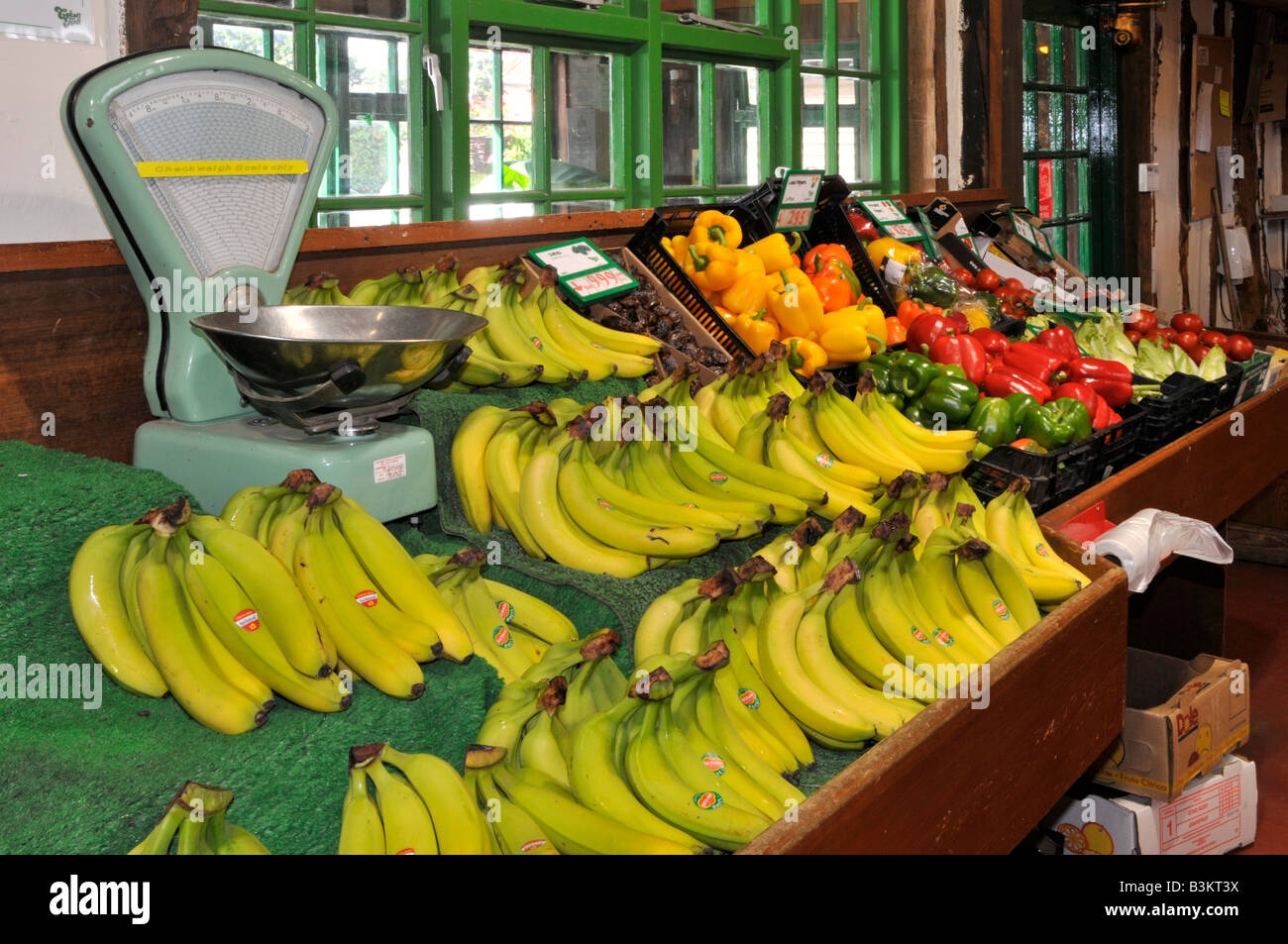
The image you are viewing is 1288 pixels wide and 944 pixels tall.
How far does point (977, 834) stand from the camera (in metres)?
1.56

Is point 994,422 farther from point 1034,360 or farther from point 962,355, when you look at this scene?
point 1034,360

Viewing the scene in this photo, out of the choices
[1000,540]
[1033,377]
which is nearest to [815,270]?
[1033,377]

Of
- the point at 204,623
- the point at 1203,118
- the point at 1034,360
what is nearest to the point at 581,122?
the point at 1034,360

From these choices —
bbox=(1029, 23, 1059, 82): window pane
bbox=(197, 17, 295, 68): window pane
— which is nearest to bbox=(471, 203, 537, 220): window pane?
bbox=(197, 17, 295, 68): window pane

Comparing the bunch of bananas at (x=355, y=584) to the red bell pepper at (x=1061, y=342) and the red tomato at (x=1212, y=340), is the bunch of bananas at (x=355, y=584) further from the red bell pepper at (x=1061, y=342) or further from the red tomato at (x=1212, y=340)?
the red tomato at (x=1212, y=340)

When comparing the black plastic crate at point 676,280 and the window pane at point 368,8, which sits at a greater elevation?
the window pane at point 368,8

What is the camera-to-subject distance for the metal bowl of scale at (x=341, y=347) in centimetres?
151

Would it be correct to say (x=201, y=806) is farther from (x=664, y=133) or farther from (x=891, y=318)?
(x=664, y=133)

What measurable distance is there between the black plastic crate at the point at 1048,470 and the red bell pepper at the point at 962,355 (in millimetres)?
401

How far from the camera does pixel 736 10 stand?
4270 mm

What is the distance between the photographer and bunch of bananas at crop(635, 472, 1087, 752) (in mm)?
1444

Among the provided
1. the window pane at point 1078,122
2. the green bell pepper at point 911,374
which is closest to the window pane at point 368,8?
the green bell pepper at point 911,374

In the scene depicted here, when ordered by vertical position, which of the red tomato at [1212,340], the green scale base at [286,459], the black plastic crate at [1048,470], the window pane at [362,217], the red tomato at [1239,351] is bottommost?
the black plastic crate at [1048,470]

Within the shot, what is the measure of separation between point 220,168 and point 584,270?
103cm
